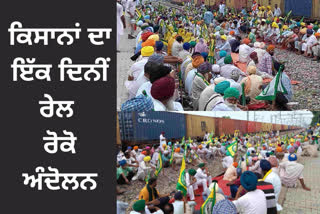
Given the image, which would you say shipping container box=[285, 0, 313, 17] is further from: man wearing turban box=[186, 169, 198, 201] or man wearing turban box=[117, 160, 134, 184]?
man wearing turban box=[117, 160, 134, 184]

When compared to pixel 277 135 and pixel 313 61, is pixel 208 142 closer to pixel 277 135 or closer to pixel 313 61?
pixel 277 135

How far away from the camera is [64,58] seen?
12.1 feet

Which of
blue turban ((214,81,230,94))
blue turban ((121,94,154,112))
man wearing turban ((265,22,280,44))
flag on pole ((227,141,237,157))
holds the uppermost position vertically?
man wearing turban ((265,22,280,44))

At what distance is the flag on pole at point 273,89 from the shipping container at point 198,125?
767 mm

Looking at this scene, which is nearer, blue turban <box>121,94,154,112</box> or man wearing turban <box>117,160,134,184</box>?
blue turban <box>121,94,154,112</box>

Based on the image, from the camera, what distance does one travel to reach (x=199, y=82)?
17.5 feet

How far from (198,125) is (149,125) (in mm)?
1004

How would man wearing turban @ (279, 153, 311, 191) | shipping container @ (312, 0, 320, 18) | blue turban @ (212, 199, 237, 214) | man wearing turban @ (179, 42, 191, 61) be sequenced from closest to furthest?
blue turban @ (212, 199, 237, 214), man wearing turban @ (279, 153, 311, 191), man wearing turban @ (179, 42, 191, 61), shipping container @ (312, 0, 320, 18)

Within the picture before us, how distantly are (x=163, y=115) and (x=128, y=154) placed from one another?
934 millimetres

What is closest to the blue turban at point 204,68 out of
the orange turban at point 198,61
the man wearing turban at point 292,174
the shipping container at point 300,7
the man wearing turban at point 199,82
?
the man wearing turban at point 199,82

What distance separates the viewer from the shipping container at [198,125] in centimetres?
512

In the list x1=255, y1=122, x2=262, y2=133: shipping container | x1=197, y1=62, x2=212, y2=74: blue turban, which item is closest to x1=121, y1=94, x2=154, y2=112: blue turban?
x1=197, y1=62, x2=212, y2=74: blue turban

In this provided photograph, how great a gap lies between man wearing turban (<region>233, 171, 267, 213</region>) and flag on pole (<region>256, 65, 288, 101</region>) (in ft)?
5.72

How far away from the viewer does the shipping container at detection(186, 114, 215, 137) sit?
5.12 meters
